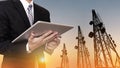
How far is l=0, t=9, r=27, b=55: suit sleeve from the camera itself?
1723 millimetres

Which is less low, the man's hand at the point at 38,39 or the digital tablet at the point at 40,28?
the digital tablet at the point at 40,28

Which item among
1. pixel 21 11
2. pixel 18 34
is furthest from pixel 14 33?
pixel 21 11

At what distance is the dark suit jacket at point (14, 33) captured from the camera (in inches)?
68.1

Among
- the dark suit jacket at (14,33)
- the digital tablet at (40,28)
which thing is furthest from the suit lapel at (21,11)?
the digital tablet at (40,28)

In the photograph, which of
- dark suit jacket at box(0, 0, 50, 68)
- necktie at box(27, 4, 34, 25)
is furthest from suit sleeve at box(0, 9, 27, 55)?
necktie at box(27, 4, 34, 25)

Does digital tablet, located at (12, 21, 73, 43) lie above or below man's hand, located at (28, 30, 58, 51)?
above

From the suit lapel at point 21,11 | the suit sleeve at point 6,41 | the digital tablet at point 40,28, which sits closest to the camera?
the digital tablet at point 40,28

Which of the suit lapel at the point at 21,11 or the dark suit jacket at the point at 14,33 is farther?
the suit lapel at the point at 21,11

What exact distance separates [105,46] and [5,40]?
10115mm

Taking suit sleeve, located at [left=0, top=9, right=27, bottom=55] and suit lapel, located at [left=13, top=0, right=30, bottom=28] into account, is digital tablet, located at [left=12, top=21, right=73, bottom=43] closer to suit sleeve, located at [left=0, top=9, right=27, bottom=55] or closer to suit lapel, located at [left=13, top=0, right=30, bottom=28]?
suit sleeve, located at [left=0, top=9, right=27, bottom=55]

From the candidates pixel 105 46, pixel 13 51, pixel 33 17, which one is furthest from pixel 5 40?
pixel 105 46

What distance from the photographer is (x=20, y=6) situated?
1922mm

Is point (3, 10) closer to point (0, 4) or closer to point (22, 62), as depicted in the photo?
point (0, 4)

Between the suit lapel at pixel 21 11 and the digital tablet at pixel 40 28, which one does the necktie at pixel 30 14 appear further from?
the digital tablet at pixel 40 28
